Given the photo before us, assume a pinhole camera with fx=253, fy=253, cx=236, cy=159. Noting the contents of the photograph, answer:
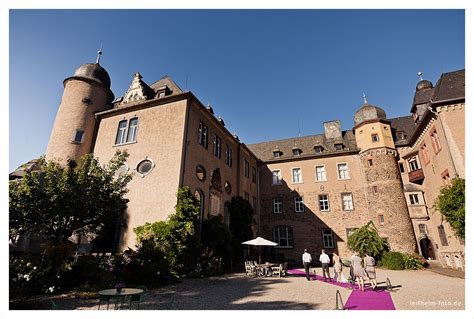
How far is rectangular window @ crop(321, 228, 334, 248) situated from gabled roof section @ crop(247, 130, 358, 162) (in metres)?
7.66

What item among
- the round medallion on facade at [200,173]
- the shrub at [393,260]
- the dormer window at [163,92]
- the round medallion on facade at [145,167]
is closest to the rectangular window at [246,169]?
the round medallion on facade at [200,173]

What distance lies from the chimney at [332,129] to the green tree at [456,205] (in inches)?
567

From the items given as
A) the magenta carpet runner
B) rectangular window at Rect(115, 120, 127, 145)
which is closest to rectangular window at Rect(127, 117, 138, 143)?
rectangular window at Rect(115, 120, 127, 145)

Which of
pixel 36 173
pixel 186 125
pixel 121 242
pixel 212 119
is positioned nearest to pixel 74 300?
pixel 36 173

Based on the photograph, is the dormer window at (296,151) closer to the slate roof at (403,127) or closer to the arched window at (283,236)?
the arched window at (283,236)

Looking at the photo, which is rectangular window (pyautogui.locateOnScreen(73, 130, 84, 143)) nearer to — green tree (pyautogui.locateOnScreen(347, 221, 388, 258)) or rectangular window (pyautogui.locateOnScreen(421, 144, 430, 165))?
green tree (pyautogui.locateOnScreen(347, 221, 388, 258))

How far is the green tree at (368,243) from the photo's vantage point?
19.7m

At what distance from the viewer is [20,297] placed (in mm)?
7434

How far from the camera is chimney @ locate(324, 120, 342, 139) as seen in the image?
28.7m

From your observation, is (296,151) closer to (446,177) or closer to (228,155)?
(228,155)

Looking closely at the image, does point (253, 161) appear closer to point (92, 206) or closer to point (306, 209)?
point (306, 209)

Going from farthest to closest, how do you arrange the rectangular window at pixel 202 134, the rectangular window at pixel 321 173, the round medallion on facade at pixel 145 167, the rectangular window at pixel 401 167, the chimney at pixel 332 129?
the chimney at pixel 332 129 → the rectangular window at pixel 321 173 → the rectangular window at pixel 401 167 → the rectangular window at pixel 202 134 → the round medallion on facade at pixel 145 167

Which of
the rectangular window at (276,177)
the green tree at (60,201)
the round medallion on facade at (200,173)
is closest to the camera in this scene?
the green tree at (60,201)

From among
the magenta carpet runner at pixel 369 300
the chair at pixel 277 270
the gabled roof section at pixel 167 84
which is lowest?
the magenta carpet runner at pixel 369 300
